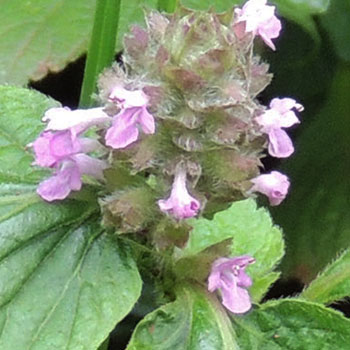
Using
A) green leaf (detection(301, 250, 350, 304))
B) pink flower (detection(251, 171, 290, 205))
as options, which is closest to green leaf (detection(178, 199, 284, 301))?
green leaf (detection(301, 250, 350, 304))

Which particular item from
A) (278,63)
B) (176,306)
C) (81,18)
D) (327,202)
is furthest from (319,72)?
(176,306)

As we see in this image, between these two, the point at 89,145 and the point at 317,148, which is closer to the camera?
the point at 89,145

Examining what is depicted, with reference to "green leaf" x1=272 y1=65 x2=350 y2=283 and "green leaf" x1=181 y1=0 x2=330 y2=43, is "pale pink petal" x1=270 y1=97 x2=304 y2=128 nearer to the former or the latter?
"green leaf" x1=181 y1=0 x2=330 y2=43

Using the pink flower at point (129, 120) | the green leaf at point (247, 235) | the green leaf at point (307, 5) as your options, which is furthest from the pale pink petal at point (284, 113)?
the green leaf at point (307, 5)

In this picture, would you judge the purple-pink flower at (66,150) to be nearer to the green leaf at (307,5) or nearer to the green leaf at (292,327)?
the green leaf at (292,327)

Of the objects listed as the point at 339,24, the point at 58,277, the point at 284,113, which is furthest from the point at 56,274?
the point at 339,24

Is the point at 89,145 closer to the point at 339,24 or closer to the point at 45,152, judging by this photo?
the point at 45,152
